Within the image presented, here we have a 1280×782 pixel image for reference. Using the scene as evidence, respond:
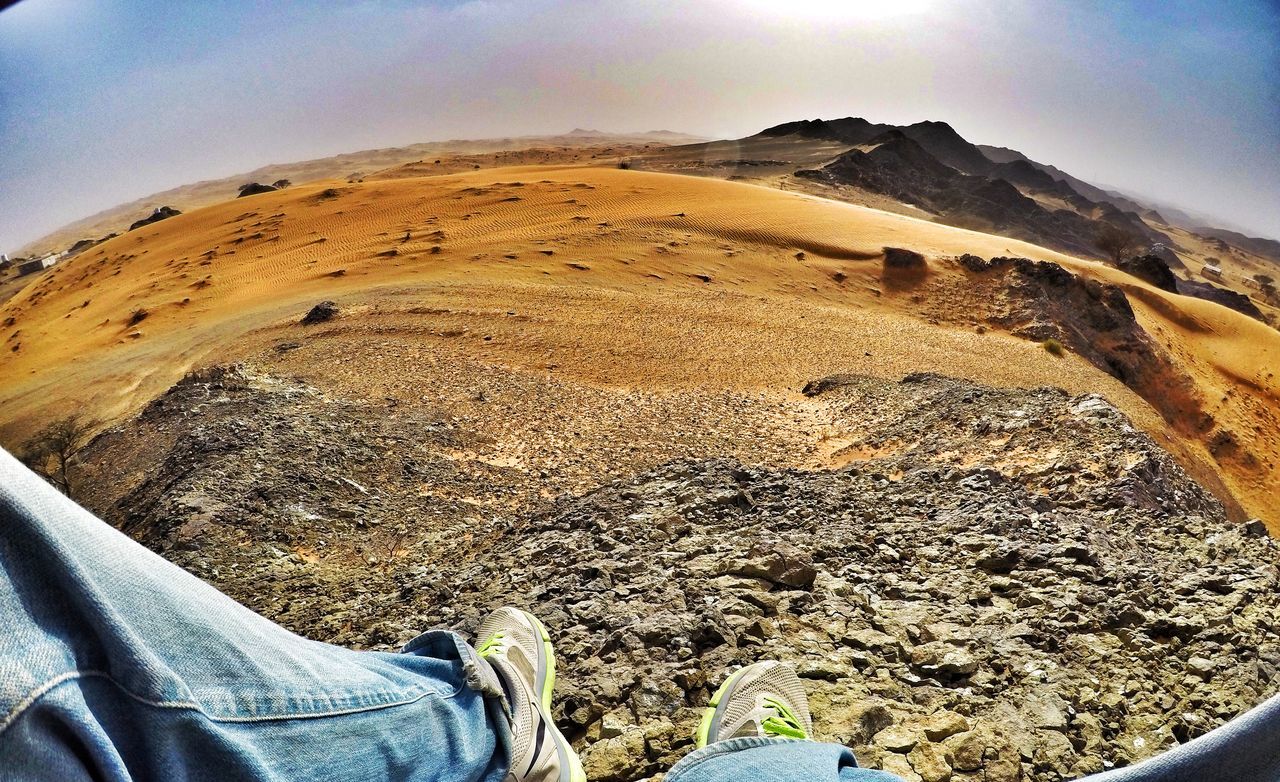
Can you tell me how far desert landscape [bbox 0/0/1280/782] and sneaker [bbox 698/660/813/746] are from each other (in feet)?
0.88

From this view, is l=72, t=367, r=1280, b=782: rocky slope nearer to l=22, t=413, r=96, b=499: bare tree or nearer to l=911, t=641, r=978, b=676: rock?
l=911, t=641, r=978, b=676: rock

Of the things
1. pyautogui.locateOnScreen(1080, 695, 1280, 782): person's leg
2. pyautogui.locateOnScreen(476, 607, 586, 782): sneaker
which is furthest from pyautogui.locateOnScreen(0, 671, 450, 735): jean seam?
pyautogui.locateOnScreen(1080, 695, 1280, 782): person's leg

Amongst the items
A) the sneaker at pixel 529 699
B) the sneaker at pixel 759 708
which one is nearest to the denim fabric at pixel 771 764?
the sneaker at pixel 759 708

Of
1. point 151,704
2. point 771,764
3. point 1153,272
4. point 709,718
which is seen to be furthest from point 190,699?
point 1153,272

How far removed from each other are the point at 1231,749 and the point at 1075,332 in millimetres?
19246

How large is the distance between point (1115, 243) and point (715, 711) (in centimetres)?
4443

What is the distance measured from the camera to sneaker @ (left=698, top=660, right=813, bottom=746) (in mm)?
2102

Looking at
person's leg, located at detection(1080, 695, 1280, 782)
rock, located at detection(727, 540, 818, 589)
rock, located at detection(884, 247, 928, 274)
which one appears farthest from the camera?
rock, located at detection(884, 247, 928, 274)

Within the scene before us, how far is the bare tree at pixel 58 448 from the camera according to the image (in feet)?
28.4

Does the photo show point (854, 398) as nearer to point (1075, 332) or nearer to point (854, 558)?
point (854, 558)

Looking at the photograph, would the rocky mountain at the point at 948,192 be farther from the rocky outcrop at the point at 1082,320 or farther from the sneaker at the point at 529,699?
the sneaker at the point at 529,699

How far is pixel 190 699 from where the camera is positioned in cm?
104

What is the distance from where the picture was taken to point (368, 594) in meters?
4.89

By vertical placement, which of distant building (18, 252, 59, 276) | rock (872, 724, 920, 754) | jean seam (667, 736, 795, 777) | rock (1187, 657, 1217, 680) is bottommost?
rock (872, 724, 920, 754)
